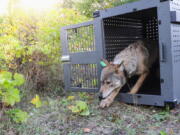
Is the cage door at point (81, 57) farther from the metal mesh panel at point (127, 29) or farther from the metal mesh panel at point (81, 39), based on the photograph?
the metal mesh panel at point (127, 29)

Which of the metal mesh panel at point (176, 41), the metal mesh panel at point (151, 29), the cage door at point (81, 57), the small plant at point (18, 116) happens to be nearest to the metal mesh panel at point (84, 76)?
the cage door at point (81, 57)

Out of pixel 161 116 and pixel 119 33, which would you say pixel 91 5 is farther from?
pixel 161 116

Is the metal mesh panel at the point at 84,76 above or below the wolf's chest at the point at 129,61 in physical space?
below

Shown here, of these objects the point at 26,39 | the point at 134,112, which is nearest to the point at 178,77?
the point at 134,112

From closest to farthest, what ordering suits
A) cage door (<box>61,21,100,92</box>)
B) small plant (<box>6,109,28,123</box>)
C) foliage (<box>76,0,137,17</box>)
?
1. small plant (<box>6,109,28,123</box>)
2. cage door (<box>61,21,100,92</box>)
3. foliage (<box>76,0,137,17</box>)

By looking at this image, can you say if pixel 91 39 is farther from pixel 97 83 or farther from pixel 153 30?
pixel 153 30

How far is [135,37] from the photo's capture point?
166 inches

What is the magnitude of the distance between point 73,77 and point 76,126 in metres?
1.28

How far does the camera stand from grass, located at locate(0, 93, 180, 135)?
2.24m

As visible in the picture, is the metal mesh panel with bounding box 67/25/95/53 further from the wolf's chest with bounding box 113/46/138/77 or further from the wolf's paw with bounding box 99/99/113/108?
the wolf's paw with bounding box 99/99/113/108

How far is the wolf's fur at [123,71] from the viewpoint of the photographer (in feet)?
9.69

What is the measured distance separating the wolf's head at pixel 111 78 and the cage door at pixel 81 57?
0.25 m

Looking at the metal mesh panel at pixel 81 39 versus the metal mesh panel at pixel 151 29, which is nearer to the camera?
the metal mesh panel at pixel 81 39

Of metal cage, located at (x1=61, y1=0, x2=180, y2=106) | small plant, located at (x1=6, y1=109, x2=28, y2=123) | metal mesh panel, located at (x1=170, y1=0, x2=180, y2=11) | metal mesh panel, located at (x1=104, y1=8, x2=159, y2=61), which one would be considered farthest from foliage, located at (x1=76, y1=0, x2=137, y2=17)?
small plant, located at (x1=6, y1=109, x2=28, y2=123)
